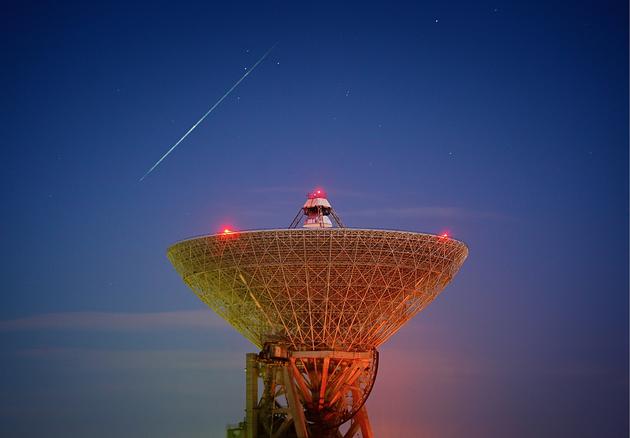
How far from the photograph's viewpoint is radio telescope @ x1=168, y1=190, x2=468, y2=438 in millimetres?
69438

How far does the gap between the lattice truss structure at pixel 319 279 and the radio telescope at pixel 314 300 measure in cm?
6

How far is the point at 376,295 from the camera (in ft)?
236

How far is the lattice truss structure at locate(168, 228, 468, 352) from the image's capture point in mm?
69250

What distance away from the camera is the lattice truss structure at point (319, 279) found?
69250 mm

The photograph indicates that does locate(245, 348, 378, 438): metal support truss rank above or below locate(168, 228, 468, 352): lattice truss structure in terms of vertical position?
below

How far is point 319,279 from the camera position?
7075 cm

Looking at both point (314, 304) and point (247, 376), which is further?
point (247, 376)

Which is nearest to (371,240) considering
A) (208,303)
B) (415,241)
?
(415,241)

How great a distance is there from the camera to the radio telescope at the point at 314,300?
69438mm

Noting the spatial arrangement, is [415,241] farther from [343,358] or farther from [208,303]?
[208,303]

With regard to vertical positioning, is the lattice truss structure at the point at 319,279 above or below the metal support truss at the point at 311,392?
above

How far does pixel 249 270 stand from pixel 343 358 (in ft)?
29.1

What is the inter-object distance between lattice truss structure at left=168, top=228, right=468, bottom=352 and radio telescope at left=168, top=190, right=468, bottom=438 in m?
0.06

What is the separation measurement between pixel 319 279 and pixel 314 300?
77.4 inches
